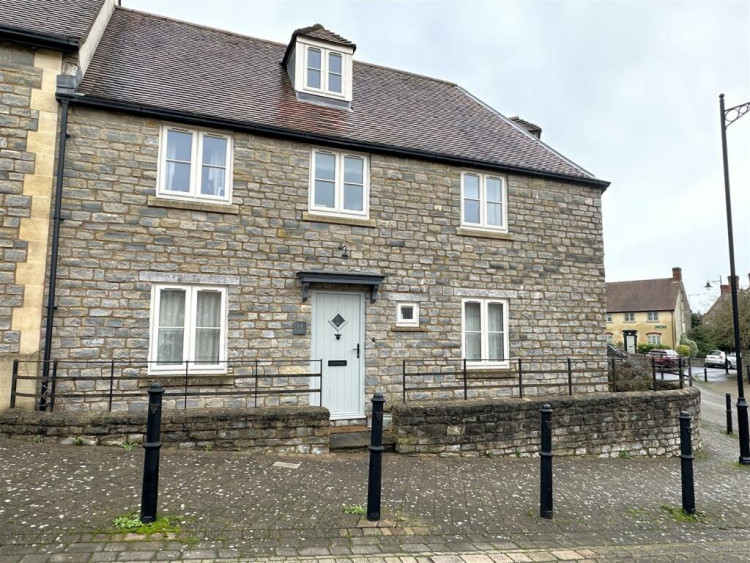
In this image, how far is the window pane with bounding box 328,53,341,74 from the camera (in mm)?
10586

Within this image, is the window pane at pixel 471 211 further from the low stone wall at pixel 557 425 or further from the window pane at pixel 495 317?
the low stone wall at pixel 557 425

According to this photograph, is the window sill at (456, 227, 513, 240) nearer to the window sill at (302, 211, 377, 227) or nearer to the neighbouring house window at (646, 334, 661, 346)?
the window sill at (302, 211, 377, 227)

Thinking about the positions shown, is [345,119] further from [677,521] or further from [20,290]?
[677,521]

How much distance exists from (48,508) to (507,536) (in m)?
4.35

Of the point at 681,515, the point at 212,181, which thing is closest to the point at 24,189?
the point at 212,181

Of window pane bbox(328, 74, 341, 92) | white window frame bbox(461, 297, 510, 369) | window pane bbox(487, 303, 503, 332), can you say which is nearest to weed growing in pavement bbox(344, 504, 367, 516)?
white window frame bbox(461, 297, 510, 369)

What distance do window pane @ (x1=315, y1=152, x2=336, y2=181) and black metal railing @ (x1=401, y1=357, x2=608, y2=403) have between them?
4.00 meters

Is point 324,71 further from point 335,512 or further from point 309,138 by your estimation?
point 335,512

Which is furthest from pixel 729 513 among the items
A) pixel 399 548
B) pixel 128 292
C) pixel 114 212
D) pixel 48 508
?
pixel 114 212

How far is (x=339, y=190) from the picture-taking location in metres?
9.33

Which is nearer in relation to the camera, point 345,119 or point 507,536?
point 507,536

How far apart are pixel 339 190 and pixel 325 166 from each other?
566 mm

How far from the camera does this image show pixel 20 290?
718 cm

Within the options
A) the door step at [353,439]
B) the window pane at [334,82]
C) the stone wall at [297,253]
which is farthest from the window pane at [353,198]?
the door step at [353,439]
